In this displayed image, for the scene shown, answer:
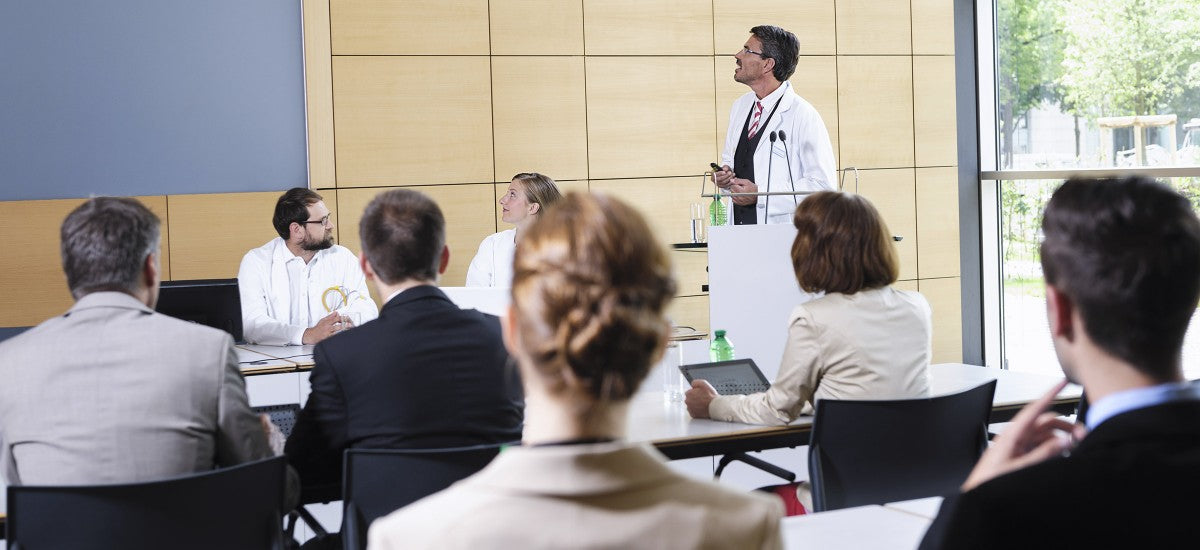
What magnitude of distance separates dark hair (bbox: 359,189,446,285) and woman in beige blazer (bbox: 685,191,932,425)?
0.96m

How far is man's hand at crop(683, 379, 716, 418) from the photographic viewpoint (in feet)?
9.88

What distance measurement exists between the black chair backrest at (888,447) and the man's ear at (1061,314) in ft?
4.36

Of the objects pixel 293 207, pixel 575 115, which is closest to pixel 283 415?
pixel 293 207

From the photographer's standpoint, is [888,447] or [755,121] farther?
[755,121]

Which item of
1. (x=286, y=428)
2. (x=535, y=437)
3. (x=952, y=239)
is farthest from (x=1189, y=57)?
(x=535, y=437)

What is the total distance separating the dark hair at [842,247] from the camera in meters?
2.78

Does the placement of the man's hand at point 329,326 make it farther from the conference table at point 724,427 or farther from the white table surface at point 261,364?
the conference table at point 724,427

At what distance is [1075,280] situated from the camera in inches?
47.9

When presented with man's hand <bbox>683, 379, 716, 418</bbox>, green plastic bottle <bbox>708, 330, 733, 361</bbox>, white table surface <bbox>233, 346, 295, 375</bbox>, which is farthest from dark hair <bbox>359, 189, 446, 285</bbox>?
white table surface <bbox>233, 346, 295, 375</bbox>

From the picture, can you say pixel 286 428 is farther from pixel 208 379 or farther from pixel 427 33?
pixel 427 33

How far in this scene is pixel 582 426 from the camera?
3.45 ft

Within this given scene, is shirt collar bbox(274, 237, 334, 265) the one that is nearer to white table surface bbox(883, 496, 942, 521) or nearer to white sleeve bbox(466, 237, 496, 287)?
white sleeve bbox(466, 237, 496, 287)

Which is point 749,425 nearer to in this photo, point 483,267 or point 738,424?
point 738,424

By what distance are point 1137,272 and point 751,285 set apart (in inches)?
116
